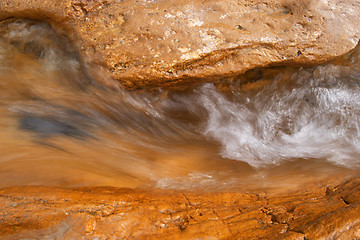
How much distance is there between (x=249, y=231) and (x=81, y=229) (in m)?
1.23

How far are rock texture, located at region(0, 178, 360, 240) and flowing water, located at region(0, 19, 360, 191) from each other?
0.40m

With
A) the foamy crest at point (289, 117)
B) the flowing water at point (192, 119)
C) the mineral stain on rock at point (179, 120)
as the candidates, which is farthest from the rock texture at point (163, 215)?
the foamy crest at point (289, 117)

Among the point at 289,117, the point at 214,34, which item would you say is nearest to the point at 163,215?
the point at 214,34

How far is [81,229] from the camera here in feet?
7.08

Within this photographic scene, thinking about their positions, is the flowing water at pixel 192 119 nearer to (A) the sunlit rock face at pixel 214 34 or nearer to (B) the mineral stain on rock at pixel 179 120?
(B) the mineral stain on rock at pixel 179 120

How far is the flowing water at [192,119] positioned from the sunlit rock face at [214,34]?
0.46 m

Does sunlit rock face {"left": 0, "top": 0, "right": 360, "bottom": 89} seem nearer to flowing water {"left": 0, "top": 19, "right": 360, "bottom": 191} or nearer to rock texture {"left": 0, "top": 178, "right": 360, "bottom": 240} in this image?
flowing water {"left": 0, "top": 19, "right": 360, "bottom": 191}

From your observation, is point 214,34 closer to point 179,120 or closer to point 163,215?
point 179,120

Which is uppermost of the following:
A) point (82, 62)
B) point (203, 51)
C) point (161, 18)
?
point (161, 18)

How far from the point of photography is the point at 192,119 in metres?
3.96

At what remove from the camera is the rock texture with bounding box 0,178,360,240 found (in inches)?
84.4

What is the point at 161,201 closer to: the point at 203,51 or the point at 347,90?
the point at 203,51

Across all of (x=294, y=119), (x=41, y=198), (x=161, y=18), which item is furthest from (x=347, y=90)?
(x=41, y=198)

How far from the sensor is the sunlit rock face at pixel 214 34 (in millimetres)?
3227
